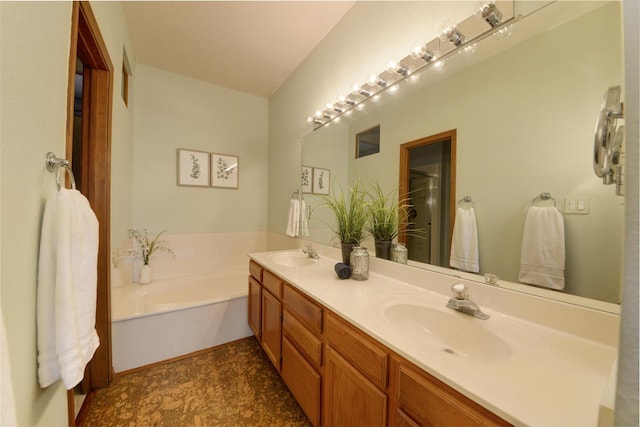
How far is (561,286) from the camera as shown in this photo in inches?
32.5

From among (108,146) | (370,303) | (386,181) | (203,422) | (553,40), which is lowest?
(203,422)

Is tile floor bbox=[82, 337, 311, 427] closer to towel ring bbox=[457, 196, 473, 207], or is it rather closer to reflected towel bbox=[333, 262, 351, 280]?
reflected towel bbox=[333, 262, 351, 280]

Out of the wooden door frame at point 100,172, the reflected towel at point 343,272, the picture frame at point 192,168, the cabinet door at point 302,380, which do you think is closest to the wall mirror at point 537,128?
the reflected towel at point 343,272

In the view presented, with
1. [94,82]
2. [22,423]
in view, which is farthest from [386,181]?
[94,82]

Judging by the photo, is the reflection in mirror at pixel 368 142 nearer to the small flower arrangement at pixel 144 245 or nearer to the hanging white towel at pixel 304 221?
the hanging white towel at pixel 304 221

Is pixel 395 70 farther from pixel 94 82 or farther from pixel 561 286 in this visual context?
pixel 94 82

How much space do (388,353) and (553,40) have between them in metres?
1.26

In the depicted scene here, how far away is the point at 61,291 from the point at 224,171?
8.01 feet

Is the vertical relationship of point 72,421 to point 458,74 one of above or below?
below

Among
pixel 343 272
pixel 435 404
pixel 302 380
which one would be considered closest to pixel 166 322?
pixel 302 380

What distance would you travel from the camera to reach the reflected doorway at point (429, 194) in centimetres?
115

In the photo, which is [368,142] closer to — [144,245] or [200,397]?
[200,397]

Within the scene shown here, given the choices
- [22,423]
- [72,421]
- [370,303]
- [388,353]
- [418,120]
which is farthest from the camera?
[418,120]

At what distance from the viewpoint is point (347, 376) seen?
0.93m
